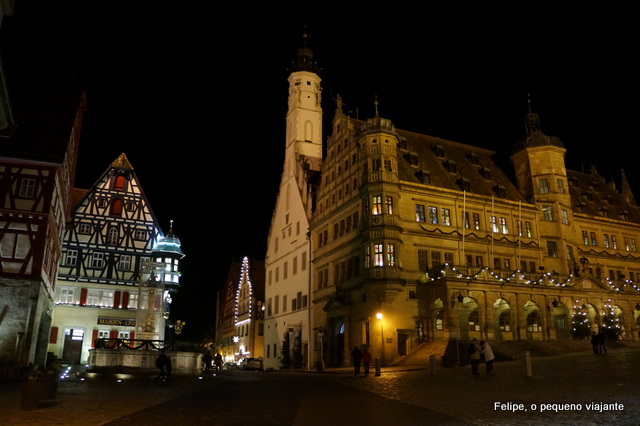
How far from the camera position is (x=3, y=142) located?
32.2 meters

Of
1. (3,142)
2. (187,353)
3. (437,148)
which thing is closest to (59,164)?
(3,142)

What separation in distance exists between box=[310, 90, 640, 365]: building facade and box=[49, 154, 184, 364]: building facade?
1726 centimetres

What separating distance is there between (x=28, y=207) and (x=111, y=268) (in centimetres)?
2579

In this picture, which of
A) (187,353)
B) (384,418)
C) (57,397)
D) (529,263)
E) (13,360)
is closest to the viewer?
(384,418)

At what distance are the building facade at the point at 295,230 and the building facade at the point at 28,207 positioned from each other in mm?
24464

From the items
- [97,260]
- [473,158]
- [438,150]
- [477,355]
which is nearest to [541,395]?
[477,355]

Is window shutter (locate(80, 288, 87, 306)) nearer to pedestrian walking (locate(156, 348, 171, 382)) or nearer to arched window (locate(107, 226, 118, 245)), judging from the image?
arched window (locate(107, 226, 118, 245))

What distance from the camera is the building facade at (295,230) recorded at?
179 feet

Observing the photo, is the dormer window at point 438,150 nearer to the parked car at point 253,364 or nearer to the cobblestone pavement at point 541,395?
the parked car at point 253,364

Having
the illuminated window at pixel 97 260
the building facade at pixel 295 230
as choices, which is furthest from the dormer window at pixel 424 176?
the illuminated window at pixel 97 260

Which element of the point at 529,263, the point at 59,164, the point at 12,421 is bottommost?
the point at 12,421

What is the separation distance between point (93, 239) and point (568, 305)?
46819 mm

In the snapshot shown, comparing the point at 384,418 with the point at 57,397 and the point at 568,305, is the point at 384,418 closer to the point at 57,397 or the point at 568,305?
the point at 57,397

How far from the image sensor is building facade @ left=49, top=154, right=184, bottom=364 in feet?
174
